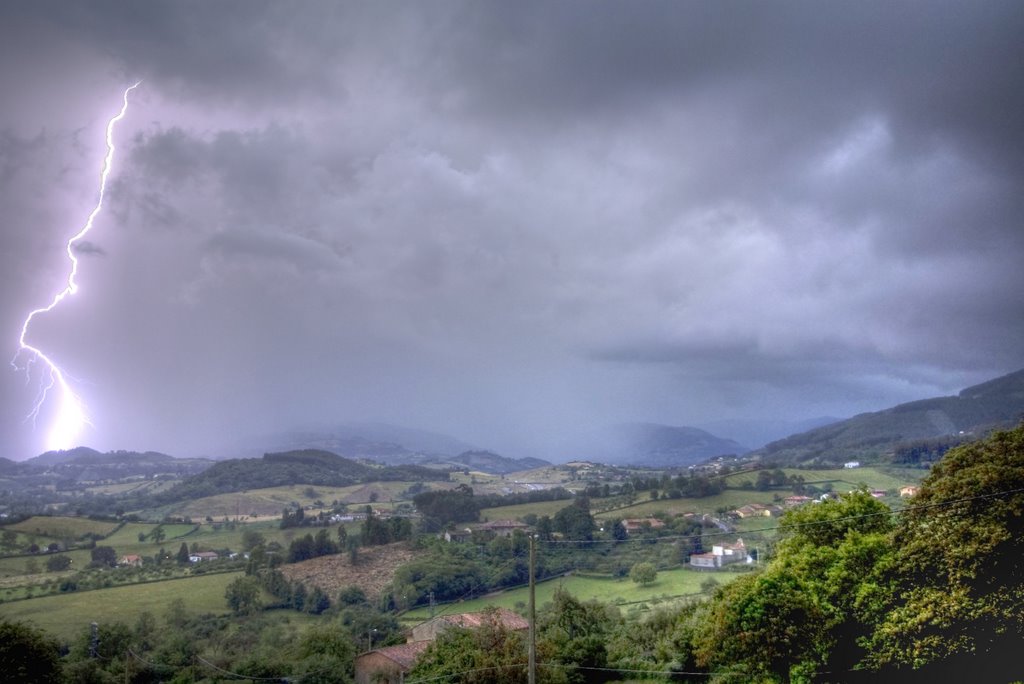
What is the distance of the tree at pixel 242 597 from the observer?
53.2 m

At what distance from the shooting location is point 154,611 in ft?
166

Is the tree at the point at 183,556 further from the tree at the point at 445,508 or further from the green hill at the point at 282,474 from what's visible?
the green hill at the point at 282,474

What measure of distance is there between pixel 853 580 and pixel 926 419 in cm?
8583

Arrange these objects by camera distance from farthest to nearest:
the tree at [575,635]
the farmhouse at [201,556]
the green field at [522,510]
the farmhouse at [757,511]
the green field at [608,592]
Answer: the green field at [522,510] → the farmhouse at [201,556] → the farmhouse at [757,511] → the green field at [608,592] → the tree at [575,635]

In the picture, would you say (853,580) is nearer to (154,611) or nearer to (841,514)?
(841,514)

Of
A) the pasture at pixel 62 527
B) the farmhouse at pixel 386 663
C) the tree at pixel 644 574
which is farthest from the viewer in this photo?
the pasture at pixel 62 527

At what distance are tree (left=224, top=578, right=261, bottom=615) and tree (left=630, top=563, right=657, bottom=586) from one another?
31503 mm

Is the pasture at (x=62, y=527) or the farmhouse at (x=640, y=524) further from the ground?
the pasture at (x=62, y=527)

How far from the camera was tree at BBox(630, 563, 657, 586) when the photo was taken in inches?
1902

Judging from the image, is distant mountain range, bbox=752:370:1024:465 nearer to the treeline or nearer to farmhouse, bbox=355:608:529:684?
the treeline

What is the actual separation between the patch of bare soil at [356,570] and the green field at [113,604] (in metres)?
7.59

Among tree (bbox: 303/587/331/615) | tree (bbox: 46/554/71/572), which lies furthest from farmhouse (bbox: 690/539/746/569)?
tree (bbox: 46/554/71/572)

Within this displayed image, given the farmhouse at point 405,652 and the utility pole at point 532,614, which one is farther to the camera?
the farmhouse at point 405,652

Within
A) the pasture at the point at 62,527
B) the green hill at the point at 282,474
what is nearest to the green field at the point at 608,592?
the pasture at the point at 62,527
